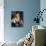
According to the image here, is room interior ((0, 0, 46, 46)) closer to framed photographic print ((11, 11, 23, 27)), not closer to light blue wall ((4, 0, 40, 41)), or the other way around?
light blue wall ((4, 0, 40, 41))

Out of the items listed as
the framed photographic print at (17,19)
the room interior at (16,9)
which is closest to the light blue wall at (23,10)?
the room interior at (16,9)

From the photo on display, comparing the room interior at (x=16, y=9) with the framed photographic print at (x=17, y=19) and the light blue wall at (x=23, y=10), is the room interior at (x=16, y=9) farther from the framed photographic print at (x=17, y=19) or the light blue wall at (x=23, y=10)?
the framed photographic print at (x=17, y=19)

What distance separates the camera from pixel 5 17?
5555mm

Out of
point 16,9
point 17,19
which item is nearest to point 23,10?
point 16,9

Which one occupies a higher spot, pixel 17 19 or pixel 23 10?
pixel 23 10

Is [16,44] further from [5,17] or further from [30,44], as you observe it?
[5,17]

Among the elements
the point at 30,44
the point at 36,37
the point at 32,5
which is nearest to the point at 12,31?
the point at 32,5

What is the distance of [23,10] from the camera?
18.4 feet

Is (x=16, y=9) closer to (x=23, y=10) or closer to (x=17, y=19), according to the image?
(x=23, y=10)

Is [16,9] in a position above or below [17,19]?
above

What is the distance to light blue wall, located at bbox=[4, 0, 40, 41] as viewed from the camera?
556cm

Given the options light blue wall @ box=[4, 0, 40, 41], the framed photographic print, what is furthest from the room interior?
the framed photographic print

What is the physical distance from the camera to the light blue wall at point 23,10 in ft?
18.2

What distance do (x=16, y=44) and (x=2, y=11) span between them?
6.32 ft
